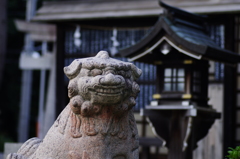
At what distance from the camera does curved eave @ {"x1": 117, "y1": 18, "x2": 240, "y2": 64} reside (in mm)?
8570

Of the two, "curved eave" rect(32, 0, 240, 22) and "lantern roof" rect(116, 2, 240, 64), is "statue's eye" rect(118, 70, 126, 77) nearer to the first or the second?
"lantern roof" rect(116, 2, 240, 64)

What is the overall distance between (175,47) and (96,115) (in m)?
3.55

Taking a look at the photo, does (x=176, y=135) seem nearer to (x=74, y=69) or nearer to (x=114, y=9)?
(x=114, y=9)

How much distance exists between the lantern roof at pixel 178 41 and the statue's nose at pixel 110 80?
11.1 ft

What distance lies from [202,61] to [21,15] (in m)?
17.6

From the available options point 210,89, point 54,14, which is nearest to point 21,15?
point 54,14

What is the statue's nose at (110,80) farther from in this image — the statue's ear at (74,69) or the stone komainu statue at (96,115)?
the statue's ear at (74,69)

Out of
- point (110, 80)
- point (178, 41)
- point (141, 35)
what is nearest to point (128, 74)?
point (110, 80)

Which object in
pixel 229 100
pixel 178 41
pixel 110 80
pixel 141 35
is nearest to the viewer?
pixel 110 80

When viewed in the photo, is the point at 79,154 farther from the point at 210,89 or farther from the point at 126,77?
the point at 210,89

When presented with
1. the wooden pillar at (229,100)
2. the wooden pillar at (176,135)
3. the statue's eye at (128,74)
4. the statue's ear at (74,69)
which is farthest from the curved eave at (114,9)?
the statue's ear at (74,69)

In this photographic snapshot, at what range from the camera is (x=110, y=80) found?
5312 mm

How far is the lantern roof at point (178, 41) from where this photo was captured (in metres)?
8.62

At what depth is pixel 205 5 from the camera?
10.7 metres
